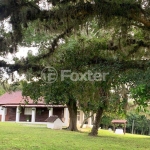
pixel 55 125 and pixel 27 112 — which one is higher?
pixel 27 112

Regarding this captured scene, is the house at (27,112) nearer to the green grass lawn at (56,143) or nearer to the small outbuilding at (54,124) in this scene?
the small outbuilding at (54,124)

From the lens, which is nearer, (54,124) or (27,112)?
(54,124)

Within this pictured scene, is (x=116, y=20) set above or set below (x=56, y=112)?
above

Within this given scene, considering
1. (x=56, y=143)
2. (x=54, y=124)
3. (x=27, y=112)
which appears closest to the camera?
(x=56, y=143)

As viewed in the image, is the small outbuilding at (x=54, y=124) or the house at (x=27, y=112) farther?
the house at (x=27, y=112)

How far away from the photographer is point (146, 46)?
27.0 feet

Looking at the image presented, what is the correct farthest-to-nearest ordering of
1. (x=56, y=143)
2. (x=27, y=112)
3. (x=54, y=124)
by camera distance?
(x=27, y=112) < (x=54, y=124) < (x=56, y=143)

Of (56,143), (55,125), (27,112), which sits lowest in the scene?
(56,143)

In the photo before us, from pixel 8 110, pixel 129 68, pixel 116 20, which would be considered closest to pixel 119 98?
pixel 129 68

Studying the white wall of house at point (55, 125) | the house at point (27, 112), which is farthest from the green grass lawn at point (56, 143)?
the house at point (27, 112)

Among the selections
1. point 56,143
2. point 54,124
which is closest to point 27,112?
point 54,124

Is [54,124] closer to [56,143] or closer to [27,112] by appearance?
[27,112]

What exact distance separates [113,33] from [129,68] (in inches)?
78.7

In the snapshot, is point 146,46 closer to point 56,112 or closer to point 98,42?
point 98,42
